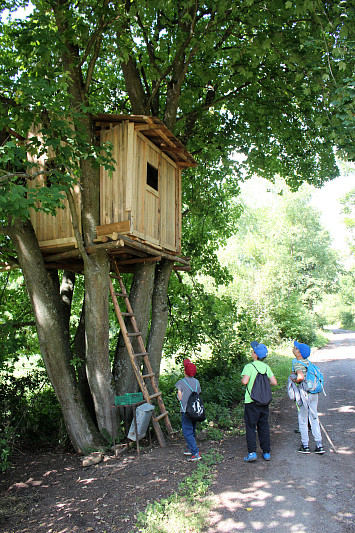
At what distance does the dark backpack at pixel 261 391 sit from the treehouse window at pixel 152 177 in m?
4.71

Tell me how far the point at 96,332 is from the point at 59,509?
305 centimetres

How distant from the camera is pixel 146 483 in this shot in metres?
5.50

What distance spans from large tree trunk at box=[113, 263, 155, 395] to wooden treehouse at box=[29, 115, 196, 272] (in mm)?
392

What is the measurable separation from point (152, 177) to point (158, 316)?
3.25 meters

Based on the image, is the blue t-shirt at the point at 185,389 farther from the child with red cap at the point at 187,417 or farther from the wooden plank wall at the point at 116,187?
the wooden plank wall at the point at 116,187

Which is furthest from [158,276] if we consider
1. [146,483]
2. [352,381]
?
[352,381]

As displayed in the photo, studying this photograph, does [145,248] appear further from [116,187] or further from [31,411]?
[31,411]

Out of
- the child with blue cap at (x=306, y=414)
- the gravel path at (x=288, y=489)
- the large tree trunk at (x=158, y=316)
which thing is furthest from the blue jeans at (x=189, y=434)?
the large tree trunk at (x=158, y=316)

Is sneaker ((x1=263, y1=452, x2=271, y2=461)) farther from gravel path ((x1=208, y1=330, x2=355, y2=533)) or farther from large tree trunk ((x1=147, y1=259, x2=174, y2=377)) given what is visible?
large tree trunk ((x1=147, y1=259, x2=174, y2=377))

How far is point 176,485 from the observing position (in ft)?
17.3

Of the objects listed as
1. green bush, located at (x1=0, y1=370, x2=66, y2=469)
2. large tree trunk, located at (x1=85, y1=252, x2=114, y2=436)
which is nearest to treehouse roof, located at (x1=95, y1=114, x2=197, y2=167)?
large tree trunk, located at (x1=85, y1=252, x2=114, y2=436)

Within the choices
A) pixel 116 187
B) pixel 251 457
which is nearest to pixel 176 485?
pixel 251 457

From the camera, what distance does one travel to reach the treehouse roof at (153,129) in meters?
7.61

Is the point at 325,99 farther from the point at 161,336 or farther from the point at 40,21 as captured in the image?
the point at 161,336
